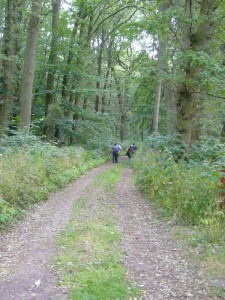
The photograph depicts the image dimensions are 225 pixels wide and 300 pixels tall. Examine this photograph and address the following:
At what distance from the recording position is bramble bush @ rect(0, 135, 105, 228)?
310 inches

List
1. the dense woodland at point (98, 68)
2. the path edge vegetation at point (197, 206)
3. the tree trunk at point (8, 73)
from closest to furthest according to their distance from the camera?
1. the path edge vegetation at point (197, 206)
2. the dense woodland at point (98, 68)
3. the tree trunk at point (8, 73)

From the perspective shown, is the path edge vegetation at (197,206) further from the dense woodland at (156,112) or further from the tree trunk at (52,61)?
the tree trunk at (52,61)

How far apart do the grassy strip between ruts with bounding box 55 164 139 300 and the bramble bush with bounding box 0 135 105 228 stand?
1.53 metres

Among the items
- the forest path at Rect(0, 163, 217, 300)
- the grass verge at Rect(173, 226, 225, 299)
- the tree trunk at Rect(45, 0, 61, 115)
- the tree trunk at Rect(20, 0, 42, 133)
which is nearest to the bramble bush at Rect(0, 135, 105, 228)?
the forest path at Rect(0, 163, 217, 300)

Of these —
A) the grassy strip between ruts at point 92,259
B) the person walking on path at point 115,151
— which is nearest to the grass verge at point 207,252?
the grassy strip between ruts at point 92,259

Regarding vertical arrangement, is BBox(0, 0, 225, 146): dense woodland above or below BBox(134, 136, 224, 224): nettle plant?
above

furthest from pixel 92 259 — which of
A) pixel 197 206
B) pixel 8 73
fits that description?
pixel 8 73

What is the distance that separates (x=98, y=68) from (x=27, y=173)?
21.7 m

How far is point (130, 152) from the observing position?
25.3 meters

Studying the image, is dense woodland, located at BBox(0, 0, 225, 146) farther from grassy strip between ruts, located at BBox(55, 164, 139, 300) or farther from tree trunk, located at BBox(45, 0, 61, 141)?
grassy strip between ruts, located at BBox(55, 164, 139, 300)

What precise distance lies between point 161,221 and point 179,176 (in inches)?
56.7

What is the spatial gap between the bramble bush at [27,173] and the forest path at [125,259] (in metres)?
0.44

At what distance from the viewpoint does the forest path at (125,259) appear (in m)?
4.38

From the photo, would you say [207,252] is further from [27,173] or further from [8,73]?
[8,73]
